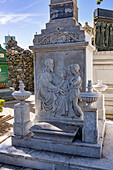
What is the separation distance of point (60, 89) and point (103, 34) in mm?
6180

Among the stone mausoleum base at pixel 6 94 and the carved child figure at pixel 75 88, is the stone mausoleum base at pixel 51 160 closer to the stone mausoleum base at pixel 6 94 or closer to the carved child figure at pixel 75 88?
the carved child figure at pixel 75 88

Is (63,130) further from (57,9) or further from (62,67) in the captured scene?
(57,9)

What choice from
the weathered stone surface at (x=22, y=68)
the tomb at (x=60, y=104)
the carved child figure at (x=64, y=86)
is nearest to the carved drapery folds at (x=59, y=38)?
the tomb at (x=60, y=104)

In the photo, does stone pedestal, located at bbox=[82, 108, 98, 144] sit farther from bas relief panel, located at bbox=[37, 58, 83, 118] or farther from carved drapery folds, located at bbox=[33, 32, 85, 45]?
carved drapery folds, located at bbox=[33, 32, 85, 45]

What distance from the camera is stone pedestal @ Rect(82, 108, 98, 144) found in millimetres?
3395

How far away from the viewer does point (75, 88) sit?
13.4 ft

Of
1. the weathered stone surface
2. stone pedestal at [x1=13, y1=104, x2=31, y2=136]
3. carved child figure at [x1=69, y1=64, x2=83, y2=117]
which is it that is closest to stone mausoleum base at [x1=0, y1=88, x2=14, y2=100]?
the weathered stone surface

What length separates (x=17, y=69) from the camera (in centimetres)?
1465

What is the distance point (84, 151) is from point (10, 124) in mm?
3517

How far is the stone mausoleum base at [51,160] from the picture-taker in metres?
3.12

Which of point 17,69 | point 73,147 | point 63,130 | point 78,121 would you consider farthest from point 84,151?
point 17,69

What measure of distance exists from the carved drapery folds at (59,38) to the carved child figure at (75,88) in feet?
2.10

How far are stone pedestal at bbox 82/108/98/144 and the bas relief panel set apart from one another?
0.73 metres

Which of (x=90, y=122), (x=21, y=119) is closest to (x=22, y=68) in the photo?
(x=21, y=119)
